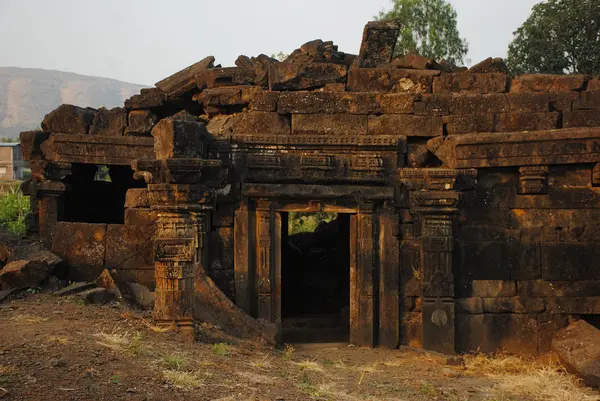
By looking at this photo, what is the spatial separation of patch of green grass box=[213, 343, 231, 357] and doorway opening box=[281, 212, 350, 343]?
3.67 m

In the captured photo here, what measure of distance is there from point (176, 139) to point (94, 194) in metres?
5.89

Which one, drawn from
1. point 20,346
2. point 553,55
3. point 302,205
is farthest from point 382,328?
point 553,55

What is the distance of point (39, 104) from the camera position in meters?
153

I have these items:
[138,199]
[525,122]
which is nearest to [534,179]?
[525,122]

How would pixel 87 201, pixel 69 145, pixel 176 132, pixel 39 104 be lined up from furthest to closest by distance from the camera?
pixel 39 104, pixel 87 201, pixel 69 145, pixel 176 132

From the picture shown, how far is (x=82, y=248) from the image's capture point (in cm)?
1091

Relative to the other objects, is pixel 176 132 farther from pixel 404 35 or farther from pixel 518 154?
pixel 404 35

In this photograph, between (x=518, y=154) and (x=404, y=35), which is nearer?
(x=518, y=154)

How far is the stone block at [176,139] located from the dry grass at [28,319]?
2273 mm

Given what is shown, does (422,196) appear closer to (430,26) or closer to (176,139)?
(176,139)

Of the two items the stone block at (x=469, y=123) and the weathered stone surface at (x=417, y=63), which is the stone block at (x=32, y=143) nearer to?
the weathered stone surface at (x=417, y=63)

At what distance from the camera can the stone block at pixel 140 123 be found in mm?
11711

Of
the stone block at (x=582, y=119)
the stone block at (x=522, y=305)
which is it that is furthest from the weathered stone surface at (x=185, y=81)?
the stone block at (x=522, y=305)

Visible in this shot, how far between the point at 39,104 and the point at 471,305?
6119 inches
